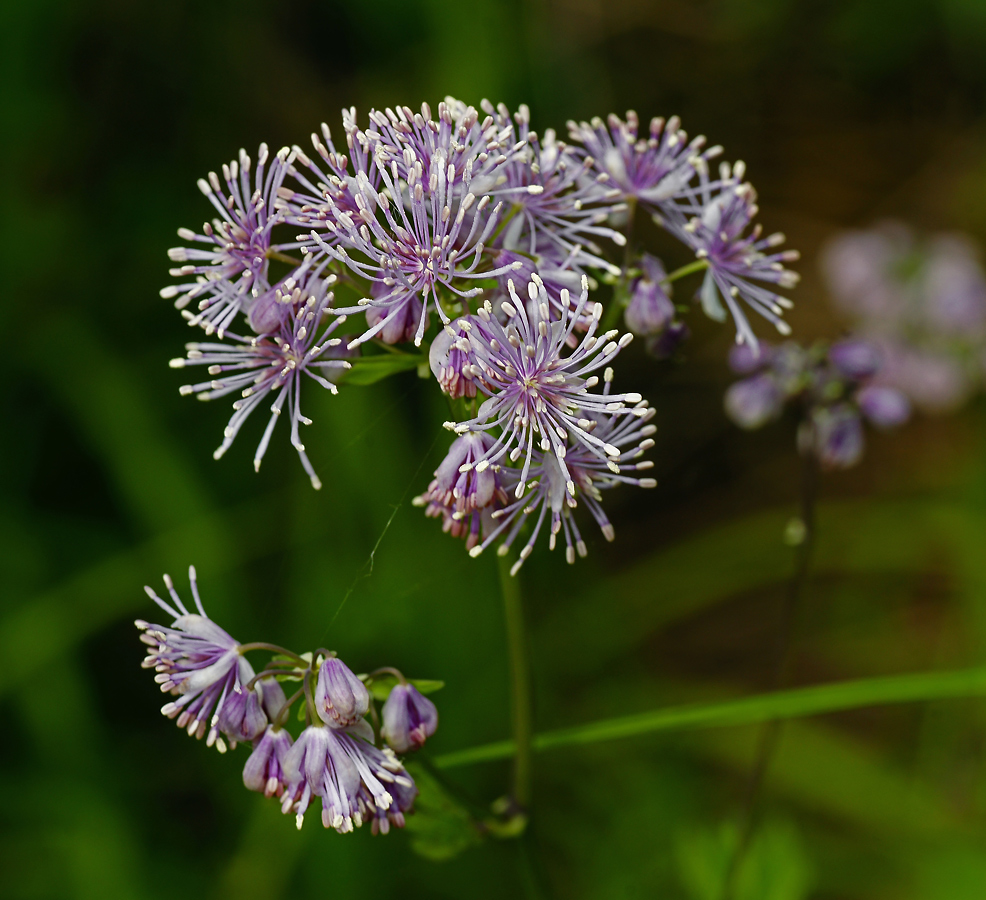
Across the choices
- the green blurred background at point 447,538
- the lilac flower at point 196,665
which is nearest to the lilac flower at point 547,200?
the lilac flower at point 196,665

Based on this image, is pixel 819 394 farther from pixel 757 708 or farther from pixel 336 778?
pixel 336 778

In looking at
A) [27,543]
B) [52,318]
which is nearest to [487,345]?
[27,543]

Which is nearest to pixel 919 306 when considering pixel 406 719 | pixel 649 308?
pixel 649 308

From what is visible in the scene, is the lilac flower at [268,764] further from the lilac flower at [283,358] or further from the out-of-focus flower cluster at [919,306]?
the out-of-focus flower cluster at [919,306]

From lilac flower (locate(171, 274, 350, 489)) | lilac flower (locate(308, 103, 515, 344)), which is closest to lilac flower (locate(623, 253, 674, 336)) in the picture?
lilac flower (locate(308, 103, 515, 344))

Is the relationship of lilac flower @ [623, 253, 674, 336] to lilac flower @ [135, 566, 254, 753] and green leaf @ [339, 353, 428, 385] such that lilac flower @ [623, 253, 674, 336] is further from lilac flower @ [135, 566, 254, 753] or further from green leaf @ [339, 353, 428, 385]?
lilac flower @ [135, 566, 254, 753]

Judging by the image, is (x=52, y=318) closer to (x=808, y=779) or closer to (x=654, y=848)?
(x=654, y=848)
